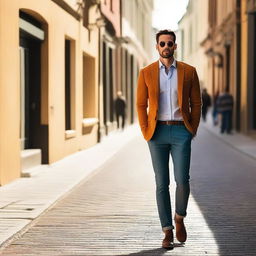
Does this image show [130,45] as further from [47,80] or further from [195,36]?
[47,80]

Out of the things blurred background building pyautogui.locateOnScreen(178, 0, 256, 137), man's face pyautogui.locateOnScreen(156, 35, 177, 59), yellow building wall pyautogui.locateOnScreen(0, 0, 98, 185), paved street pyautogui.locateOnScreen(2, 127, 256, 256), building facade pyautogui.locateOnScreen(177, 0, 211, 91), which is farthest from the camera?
building facade pyautogui.locateOnScreen(177, 0, 211, 91)

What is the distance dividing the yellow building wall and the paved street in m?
1.29

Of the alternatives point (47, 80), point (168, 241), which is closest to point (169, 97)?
point (168, 241)

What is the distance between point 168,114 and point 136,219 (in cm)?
180

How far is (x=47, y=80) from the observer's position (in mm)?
13086

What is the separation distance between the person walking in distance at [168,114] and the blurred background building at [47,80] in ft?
15.3

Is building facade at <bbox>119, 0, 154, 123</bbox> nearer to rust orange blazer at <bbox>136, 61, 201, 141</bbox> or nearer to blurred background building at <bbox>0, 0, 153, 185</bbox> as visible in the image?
blurred background building at <bbox>0, 0, 153, 185</bbox>

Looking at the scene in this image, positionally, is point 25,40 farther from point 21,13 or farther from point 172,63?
point 172,63

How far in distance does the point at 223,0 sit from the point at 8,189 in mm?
23390

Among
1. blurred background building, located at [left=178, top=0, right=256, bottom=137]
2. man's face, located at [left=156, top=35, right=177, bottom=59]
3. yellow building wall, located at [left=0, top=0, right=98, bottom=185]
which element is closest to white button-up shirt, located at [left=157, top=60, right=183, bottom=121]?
man's face, located at [left=156, top=35, right=177, bottom=59]

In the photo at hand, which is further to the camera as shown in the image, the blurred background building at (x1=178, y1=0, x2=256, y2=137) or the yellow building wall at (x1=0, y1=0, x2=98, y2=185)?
the blurred background building at (x1=178, y1=0, x2=256, y2=137)

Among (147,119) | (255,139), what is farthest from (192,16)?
(147,119)

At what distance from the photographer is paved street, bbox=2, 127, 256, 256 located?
5.66m

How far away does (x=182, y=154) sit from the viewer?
5598 mm
